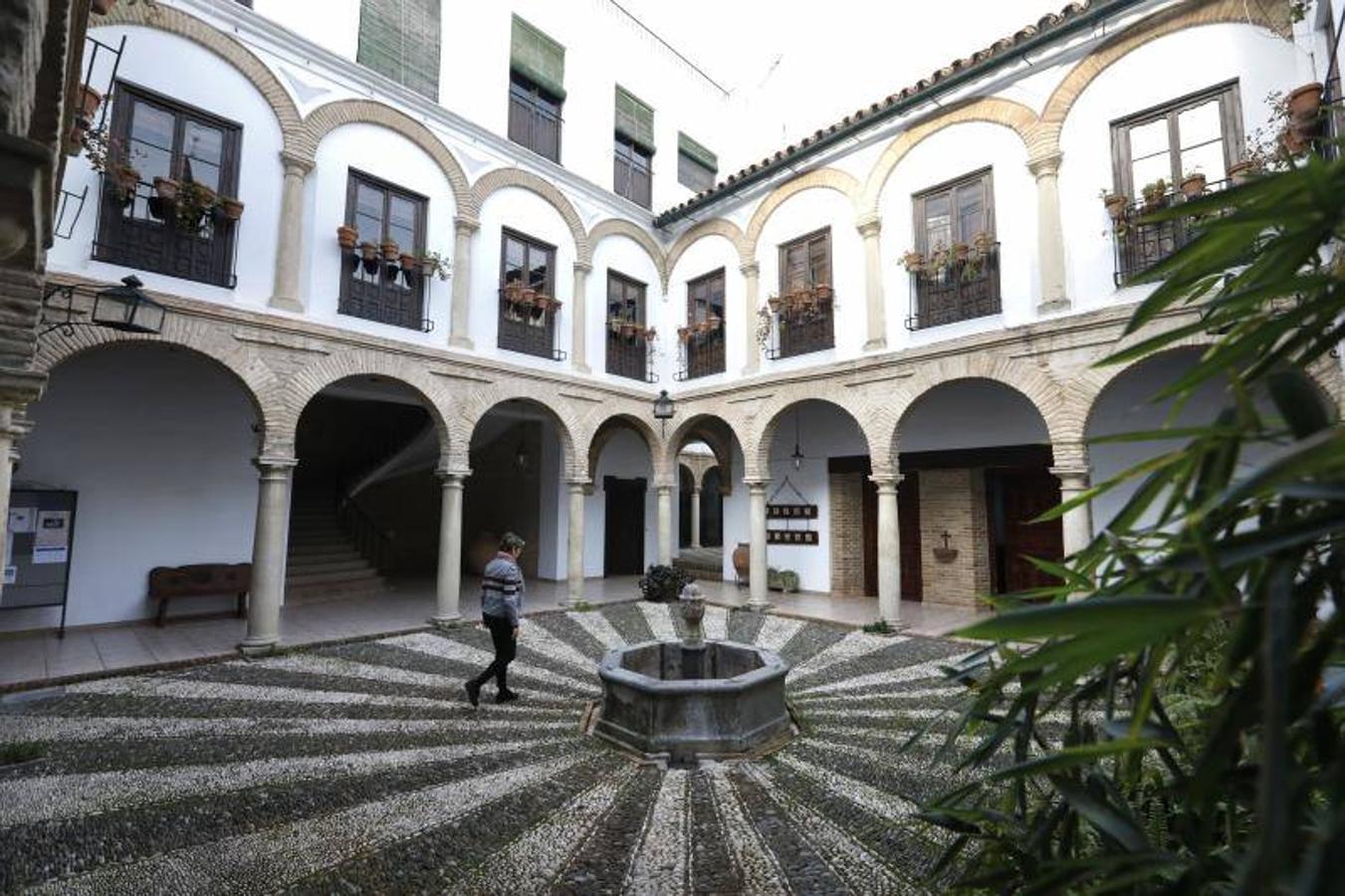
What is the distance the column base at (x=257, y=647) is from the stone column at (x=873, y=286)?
29.0ft

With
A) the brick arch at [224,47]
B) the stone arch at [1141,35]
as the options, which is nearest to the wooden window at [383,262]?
the brick arch at [224,47]

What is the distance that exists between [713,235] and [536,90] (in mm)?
4137

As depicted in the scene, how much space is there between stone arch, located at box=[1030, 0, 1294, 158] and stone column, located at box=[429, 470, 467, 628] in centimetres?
912

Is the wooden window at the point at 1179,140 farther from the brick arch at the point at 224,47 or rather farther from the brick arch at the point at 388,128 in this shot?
the brick arch at the point at 224,47

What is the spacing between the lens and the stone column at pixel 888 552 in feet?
28.8

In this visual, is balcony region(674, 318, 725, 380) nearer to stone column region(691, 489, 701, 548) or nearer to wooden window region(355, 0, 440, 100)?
wooden window region(355, 0, 440, 100)

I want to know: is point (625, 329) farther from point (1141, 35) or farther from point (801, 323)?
point (1141, 35)

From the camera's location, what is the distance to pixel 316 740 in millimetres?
4629

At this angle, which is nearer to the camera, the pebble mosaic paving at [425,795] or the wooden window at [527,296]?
the pebble mosaic paving at [425,795]

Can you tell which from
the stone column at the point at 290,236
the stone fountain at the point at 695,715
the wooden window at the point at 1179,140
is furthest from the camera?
the stone column at the point at 290,236

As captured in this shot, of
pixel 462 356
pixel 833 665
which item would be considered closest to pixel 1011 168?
pixel 833 665

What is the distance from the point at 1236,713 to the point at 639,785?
13.2 ft

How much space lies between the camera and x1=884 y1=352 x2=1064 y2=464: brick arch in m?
7.45

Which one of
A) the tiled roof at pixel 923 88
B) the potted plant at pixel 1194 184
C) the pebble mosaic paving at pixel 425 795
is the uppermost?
the tiled roof at pixel 923 88
